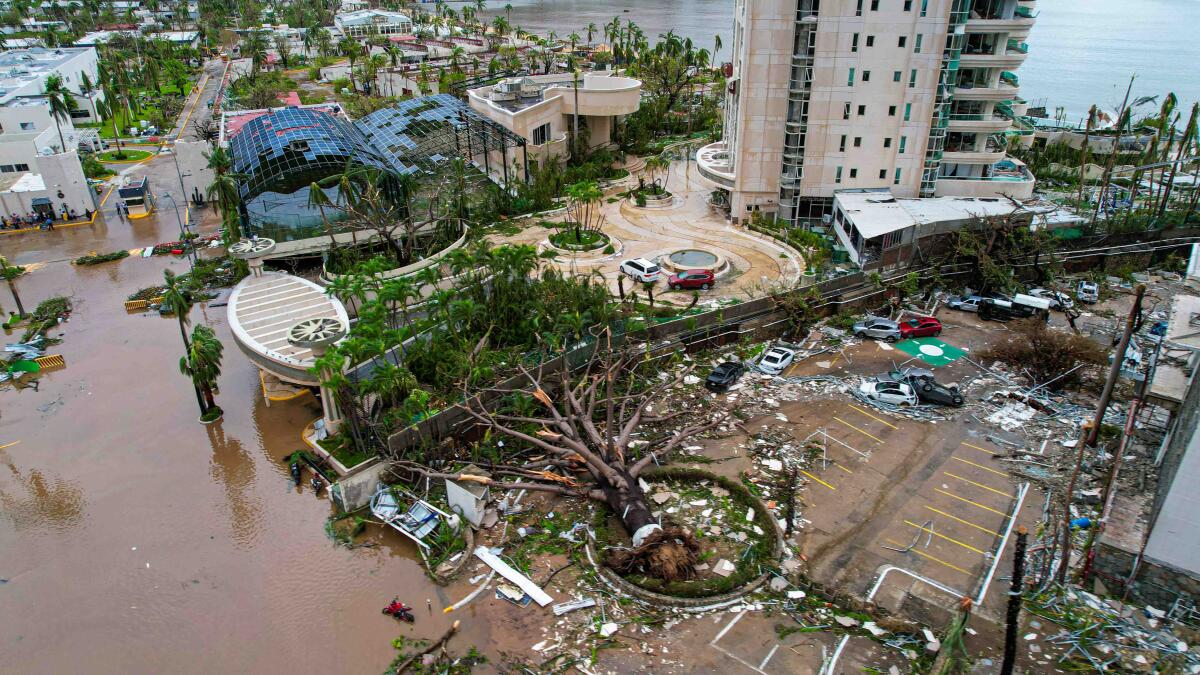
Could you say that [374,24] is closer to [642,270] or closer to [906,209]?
[642,270]

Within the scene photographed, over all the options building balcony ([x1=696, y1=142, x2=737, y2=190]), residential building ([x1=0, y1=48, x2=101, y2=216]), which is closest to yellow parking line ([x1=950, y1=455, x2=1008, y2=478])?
building balcony ([x1=696, y1=142, x2=737, y2=190])

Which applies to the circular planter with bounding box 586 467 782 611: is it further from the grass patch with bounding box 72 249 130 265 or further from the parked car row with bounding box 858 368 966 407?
the grass patch with bounding box 72 249 130 265

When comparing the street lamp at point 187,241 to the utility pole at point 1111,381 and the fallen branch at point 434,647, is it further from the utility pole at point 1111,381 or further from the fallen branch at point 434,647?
Result: the utility pole at point 1111,381

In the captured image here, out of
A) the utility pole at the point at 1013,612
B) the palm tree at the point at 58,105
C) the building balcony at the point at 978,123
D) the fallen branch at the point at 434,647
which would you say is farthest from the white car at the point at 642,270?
the palm tree at the point at 58,105

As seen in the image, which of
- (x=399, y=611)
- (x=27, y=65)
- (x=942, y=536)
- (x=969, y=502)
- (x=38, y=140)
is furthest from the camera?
(x=27, y=65)

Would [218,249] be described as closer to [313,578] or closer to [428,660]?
[313,578]

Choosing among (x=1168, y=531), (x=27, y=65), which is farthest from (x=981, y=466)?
(x=27, y=65)
